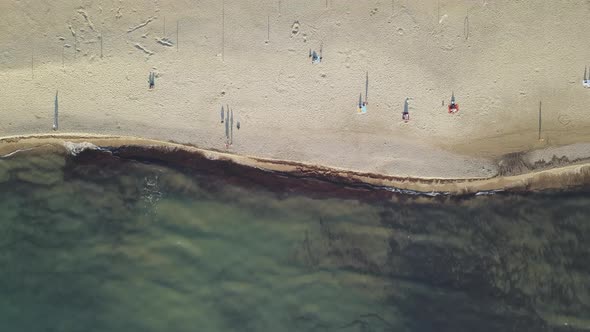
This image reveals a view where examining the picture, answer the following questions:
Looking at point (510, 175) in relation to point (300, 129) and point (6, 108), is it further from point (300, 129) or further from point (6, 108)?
point (6, 108)

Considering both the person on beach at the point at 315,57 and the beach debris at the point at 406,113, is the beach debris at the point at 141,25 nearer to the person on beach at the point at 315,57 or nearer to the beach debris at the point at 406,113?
the person on beach at the point at 315,57

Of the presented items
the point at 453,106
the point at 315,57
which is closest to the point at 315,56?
the point at 315,57

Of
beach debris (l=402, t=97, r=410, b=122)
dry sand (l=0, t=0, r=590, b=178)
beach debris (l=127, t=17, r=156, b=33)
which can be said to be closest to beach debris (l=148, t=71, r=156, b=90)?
dry sand (l=0, t=0, r=590, b=178)

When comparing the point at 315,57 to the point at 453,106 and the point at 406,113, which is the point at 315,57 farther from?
the point at 453,106

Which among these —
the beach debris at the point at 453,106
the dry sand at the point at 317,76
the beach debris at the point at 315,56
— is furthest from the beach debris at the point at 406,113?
the beach debris at the point at 315,56

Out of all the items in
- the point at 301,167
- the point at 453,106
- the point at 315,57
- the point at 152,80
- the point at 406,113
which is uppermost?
the point at 315,57

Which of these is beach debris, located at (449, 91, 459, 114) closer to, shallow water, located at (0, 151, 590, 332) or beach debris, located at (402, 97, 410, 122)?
beach debris, located at (402, 97, 410, 122)
